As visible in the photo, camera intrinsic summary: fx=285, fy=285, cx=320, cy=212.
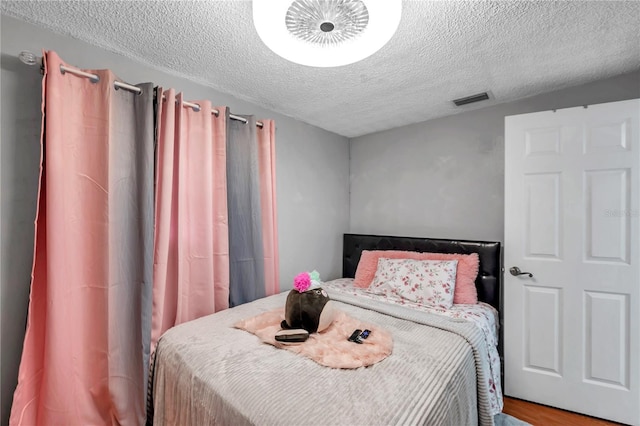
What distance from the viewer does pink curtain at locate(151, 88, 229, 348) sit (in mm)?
1724

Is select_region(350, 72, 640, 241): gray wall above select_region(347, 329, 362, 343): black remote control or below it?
above

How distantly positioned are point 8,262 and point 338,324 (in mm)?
1705

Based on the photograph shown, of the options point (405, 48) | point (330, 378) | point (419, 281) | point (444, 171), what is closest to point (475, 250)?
point (419, 281)

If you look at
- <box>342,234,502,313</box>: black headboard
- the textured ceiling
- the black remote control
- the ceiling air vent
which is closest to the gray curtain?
the textured ceiling

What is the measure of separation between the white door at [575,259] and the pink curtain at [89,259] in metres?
2.45

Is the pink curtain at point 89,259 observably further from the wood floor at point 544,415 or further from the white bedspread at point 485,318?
the wood floor at point 544,415

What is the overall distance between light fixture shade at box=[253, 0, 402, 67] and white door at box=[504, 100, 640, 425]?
1491 mm

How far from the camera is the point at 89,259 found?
150 cm

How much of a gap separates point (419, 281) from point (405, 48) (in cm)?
166

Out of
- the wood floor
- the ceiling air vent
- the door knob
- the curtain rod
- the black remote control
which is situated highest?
the ceiling air vent

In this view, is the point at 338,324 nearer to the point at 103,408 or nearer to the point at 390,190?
the point at 103,408

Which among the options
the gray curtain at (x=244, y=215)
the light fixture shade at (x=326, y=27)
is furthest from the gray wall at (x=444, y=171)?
the light fixture shade at (x=326, y=27)

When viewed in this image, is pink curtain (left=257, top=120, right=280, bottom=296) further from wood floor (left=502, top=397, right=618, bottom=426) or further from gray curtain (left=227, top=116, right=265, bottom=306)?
wood floor (left=502, top=397, right=618, bottom=426)

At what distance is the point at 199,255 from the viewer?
1906 millimetres
